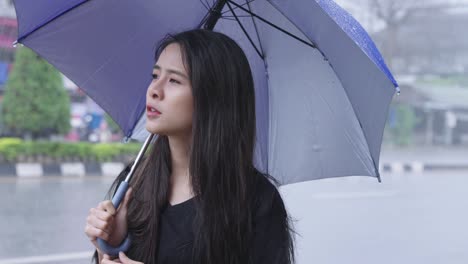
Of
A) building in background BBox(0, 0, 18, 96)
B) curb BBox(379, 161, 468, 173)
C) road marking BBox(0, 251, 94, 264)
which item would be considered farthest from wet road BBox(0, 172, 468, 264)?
building in background BBox(0, 0, 18, 96)

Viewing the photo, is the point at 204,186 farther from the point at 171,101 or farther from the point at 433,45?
the point at 433,45

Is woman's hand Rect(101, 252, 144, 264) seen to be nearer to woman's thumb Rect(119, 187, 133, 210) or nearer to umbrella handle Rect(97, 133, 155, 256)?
umbrella handle Rect(97, 133, 155, 256)

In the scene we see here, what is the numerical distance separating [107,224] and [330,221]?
5720 mm

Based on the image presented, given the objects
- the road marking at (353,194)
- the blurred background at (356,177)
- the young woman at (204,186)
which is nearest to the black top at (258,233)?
the young woman at (204,186)

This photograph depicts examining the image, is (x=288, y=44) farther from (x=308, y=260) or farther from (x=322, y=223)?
(x=322, y=223)

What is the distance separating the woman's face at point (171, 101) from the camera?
1.38 metres

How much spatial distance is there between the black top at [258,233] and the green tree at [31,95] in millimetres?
10432

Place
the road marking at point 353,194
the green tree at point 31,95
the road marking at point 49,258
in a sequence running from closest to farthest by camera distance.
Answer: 1. the road marking at point 49,258
2. the road marking at point 353,194
3. the green tree at point 31,95

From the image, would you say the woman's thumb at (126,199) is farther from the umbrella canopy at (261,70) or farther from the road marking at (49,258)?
the road marking at (49,258)

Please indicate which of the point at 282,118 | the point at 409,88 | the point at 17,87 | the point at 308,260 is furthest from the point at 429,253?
the point at 409,88

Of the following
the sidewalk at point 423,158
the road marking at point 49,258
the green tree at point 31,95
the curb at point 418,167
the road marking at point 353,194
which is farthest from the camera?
the sidewalk at point 423,158

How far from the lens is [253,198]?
137cm

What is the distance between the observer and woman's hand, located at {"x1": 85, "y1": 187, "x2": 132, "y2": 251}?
1.34 m

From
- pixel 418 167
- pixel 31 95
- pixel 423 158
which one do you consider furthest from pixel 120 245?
pixel 423 158
